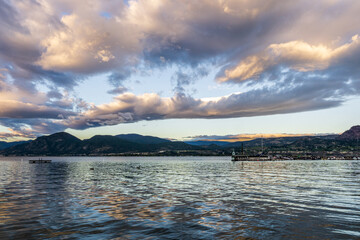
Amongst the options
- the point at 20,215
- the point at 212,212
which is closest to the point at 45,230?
the point at 20,215

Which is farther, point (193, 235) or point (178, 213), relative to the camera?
point (178, 213)

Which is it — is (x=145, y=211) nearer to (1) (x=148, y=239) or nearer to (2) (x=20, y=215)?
(1) (x=148, y=239)

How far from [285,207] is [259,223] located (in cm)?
756

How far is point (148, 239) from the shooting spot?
1548 centimetres

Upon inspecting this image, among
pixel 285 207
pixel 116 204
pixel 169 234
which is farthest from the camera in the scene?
pixel 116 204

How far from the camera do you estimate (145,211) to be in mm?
23828

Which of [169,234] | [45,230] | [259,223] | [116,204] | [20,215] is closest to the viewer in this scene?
[169,234]

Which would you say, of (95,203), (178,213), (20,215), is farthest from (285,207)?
(20,215)

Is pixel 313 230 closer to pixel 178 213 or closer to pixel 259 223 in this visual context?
pixel 259 223

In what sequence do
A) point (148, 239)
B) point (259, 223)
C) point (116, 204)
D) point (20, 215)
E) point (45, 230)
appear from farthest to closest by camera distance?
point (116, 204) < point (20, 215) < point (259, 223) < point (45, 230) < point (148, 239)

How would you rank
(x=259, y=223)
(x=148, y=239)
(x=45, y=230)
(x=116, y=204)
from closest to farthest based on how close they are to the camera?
(x=148, y=239), (x=45, y=230), (x=259, y=223), (x=116, y=204)

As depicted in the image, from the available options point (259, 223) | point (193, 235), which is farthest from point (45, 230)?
point (259, 223)

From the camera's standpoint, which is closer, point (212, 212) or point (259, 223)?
point (259, 223)

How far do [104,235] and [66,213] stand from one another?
899cm
